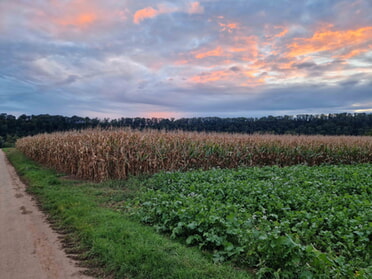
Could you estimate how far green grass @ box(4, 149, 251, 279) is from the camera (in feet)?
12.4

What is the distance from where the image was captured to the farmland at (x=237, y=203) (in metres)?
3.85

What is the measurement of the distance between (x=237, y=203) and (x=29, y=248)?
15.9ft

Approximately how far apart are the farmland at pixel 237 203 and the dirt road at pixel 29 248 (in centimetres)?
188

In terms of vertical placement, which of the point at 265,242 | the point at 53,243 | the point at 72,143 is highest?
the point at 72,143

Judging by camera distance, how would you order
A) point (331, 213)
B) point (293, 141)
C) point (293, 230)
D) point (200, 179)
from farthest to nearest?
point (293, 141) < point (200, 179) < point (331, 213) < point (293, 230)

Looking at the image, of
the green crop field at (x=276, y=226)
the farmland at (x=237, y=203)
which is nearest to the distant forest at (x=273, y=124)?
the farmland at (x=237, y=203)

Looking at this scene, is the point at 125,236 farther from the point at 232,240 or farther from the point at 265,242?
the point at 265,242

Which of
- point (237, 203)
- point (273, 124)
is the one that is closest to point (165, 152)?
point (237, 203)

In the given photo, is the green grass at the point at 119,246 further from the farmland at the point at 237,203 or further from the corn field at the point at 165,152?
the corn field at the point at 165,152

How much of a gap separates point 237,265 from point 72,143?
40.0ft

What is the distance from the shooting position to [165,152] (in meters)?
13.0

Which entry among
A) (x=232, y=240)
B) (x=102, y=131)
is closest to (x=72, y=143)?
(x=102, y=131)

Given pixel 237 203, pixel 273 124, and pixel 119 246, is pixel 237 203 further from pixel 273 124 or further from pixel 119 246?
pixel 273 124

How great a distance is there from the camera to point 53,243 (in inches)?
198
